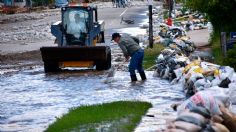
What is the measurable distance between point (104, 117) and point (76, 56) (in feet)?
38.1

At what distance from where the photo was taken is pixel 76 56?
87.2 ft

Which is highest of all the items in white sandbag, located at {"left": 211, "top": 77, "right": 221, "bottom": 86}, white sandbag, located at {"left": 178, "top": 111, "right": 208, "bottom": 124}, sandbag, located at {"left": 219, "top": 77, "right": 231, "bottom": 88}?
white sandbag, located at {"left": 178, "top": 111, "right": 208, "bottom": 124}

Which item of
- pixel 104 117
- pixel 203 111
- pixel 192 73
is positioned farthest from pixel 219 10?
pixel 203 111

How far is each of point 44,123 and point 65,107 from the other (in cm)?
224

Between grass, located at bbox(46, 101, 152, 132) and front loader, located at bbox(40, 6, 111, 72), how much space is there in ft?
31.0

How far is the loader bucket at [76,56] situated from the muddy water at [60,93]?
1.82 feet

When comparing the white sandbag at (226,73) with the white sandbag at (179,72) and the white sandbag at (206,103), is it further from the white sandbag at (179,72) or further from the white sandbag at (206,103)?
the white sandbag at (206,103)

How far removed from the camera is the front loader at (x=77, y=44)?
87.0 feet

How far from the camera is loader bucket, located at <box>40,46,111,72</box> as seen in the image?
1041 inches

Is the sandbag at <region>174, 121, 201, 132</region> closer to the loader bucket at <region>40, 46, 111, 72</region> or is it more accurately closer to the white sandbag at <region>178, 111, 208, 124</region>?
the white sandbag at <region>178, 111, 208, 124</region>

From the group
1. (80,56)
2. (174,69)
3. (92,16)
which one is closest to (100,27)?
(92,16)

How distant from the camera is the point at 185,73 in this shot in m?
19.9

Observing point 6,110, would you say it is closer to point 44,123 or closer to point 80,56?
point 44,123

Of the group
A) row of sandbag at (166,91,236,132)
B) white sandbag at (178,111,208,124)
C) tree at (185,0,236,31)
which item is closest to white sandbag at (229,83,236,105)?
row of sandbag at (166,91,236,132)
